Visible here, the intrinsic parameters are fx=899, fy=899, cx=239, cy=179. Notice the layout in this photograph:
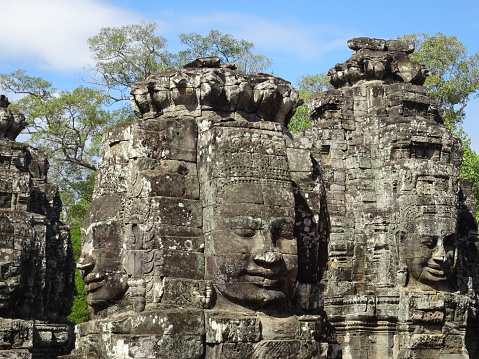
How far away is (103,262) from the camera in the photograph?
25.2 ft

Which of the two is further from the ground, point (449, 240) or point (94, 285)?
point (449, 240)

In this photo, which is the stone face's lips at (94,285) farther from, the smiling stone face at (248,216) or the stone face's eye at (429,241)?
the stone face's eye at (429,241)

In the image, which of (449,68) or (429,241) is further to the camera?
(449,68)

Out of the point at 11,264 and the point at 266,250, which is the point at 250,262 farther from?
the point at 11,264

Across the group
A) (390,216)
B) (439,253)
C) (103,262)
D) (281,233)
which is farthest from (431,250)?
(103,262)

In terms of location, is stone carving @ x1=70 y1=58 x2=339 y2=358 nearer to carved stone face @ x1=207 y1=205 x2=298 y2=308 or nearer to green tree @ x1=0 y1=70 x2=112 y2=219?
carved stone face @ x1=207 y1=205 x2=298 y2=308

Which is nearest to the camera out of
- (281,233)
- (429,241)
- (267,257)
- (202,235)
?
(267,257)

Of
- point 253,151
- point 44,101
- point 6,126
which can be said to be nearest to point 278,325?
point 253,151

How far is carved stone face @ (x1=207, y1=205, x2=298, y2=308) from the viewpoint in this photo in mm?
7434

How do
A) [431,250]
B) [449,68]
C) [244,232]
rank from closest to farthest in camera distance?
[244,232] → [431,250] → [449,68]

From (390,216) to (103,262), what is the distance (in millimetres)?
8126

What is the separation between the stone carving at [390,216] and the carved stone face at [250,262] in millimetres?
7174

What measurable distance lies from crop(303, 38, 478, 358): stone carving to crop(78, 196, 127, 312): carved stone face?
292 inches

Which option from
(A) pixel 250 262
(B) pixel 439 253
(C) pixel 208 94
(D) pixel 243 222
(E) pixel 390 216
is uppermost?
(C) pixel 208 94
